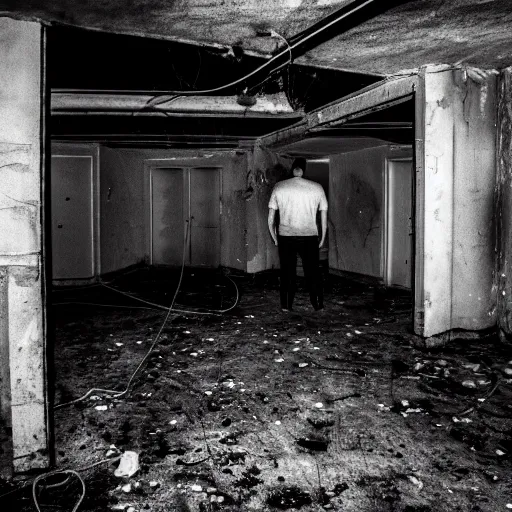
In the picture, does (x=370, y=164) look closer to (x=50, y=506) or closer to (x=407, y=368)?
(x=407, y=368)

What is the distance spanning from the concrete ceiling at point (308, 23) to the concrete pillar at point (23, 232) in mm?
253

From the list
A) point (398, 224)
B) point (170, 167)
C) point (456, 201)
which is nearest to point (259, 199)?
point (170, 167)

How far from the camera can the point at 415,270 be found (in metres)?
4.68

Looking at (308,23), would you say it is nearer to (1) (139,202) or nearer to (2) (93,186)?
(2) (93,186)

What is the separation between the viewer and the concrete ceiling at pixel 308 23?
2801mm

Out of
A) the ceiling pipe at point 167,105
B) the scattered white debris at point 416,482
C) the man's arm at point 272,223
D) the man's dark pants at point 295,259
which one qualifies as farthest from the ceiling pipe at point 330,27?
the scattered white debris at point 416,482

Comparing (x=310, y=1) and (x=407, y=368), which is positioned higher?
(x=310, y=1)

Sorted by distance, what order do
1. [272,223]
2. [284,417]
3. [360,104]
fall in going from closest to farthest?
[284,417] → [360,104] → [272,223]

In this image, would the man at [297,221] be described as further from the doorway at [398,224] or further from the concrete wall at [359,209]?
the concrete wall at [359,209]

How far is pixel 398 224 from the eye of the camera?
25.6ft

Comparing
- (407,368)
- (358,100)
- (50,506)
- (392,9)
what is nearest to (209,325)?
(407,368)

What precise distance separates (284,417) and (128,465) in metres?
1.08

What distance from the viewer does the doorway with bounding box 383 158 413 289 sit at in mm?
7598

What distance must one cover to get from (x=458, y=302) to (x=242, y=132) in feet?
16.5
